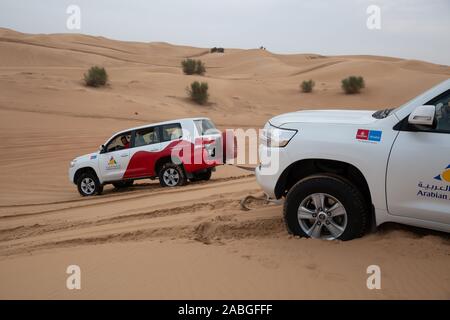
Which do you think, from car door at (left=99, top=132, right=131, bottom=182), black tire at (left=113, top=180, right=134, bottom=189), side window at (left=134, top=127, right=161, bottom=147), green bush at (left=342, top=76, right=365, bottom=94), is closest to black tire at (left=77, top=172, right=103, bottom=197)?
car door at (left=99, top=132, right=131, bottom=182)

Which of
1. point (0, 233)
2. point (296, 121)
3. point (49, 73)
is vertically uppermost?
point (49, 73)

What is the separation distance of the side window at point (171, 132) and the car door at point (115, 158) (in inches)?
40.9

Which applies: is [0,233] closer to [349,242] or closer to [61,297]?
[61,297]

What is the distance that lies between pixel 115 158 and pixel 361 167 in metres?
8.09

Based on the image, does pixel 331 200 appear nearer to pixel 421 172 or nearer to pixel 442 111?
pixel 421 172

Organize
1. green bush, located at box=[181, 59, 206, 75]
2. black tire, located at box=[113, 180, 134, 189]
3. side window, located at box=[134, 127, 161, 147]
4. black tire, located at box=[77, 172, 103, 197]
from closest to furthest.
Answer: side window, located at box=[134, 127, 161, 147] → black tire, located at box=[77, 172, 103, 197] → black tire, located at box=[113, 180, 134, 189] → green bush, located at box=[181, 59, 206, 75]

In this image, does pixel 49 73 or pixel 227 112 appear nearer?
pixel 227 112

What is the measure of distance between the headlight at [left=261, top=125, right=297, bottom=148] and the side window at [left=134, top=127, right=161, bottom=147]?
240 inches

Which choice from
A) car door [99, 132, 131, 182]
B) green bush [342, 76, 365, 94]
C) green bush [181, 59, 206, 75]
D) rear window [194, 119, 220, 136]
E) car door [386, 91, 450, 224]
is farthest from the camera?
green bush [181, 59, 206, 75]

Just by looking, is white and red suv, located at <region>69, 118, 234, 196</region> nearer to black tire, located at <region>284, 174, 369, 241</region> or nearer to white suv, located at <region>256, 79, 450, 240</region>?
white suv, located at <region>256, 79, 450, 240</region>

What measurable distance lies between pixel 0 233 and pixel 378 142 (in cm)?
610

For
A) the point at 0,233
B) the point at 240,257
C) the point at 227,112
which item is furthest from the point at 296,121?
the point at 227,112

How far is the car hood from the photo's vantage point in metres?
4.76
